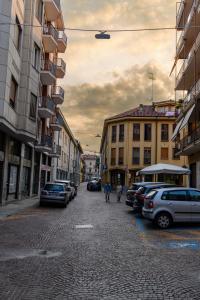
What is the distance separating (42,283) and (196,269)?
3.36 meters

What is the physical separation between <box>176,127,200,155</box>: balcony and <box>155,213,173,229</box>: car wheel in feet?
38.5

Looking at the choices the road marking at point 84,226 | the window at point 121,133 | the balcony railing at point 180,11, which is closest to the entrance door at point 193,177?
the balcony railing at point 180,11

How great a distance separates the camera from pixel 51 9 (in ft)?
110

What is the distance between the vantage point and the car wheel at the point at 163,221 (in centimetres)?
1488

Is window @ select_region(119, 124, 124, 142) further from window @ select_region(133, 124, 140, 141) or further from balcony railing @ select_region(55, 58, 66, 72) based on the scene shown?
balcony railing @ select_region(55, 58, 66, 72)

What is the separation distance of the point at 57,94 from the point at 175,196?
90.9ft

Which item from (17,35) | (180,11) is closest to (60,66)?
(180,11)

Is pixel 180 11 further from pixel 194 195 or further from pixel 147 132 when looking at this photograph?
pixel 147 132

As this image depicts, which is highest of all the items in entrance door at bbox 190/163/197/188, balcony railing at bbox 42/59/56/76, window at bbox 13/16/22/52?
balcony railing at bbox 42/59/56/76

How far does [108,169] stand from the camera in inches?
2494

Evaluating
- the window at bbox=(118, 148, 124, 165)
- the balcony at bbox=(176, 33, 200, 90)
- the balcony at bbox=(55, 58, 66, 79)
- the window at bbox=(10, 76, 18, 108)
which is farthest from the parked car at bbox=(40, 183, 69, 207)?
the window at bbox=(118, 148, 124, 165)

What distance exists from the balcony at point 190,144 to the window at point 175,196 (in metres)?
10.9

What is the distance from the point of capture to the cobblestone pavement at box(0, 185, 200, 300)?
21.2ft

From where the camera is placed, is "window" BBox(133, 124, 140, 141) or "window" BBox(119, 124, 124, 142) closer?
"window" BBox(133, 124, 140, 141)
